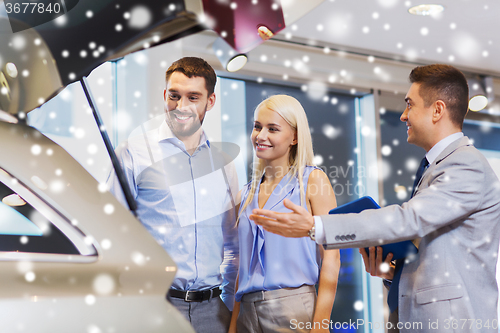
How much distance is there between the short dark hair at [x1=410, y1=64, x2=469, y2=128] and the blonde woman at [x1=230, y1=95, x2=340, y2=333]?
0.38 meters

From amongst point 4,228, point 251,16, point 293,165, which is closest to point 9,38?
point 4,228

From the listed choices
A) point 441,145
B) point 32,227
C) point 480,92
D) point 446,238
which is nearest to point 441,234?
point 446,238

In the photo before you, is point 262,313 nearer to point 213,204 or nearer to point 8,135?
point 213,204

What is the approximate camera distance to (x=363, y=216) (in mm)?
1129

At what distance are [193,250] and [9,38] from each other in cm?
78

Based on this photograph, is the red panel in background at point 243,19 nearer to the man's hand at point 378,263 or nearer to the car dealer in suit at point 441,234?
the car dealer in suit at point 441,234

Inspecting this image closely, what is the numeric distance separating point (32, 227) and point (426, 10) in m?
2.54

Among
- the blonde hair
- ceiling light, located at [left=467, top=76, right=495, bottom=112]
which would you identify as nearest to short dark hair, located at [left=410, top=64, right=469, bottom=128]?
the blonde hair

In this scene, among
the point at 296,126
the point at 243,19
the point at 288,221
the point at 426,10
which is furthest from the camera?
the point at 426,10

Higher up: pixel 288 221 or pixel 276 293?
pixel 288 221

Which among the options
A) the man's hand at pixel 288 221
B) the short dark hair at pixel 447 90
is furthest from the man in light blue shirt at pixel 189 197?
the short dark hair at pixel 447 90

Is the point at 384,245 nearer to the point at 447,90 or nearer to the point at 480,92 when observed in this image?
the point at 447,90

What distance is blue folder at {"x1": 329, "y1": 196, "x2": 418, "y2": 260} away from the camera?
1.17 m

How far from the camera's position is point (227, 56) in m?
1.53
